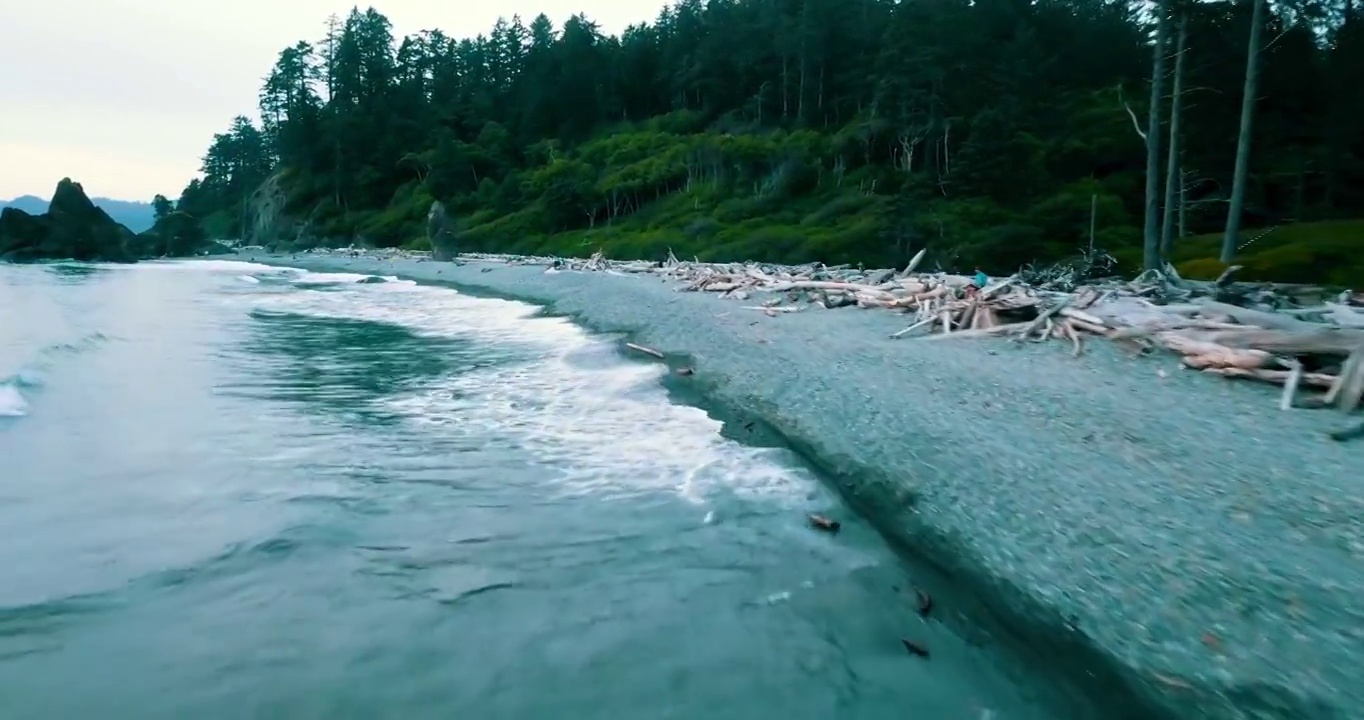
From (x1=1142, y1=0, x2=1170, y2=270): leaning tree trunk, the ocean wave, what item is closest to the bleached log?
(x1=1142, y1=0, x2=1170, y2=270): leaning tree trunk

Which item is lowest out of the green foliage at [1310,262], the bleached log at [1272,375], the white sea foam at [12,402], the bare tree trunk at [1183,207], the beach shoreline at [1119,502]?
the white sea foam at [12,402]

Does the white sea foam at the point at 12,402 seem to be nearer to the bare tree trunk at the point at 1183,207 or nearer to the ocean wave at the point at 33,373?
the ocean wave at the point at 33,373

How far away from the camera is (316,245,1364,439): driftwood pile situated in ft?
22.9

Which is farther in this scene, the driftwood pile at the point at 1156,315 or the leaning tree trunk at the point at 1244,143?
the leaning tree trunk at the point at 1244,143

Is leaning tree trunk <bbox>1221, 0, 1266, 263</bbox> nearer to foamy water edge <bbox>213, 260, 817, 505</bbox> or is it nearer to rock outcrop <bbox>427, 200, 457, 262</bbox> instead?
foamy water edge <bbox>213, 260, 817, 505</bbox>

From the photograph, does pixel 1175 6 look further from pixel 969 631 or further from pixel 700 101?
pixel 700 101

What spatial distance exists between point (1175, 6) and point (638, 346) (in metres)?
14.5

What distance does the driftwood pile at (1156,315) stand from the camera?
6.97 meters

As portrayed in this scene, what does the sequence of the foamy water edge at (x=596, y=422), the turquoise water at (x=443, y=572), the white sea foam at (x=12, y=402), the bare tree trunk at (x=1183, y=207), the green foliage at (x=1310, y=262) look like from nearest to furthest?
1. the turquoise water at (x=443, y=572)
2. the foamy water edge at (x=596, y=422)
3. the white sea foam at (x=12, y=402)
4. the green foliage at (x=1310, y=262)
5. the bare tree trunk at (x=1183, y=207)

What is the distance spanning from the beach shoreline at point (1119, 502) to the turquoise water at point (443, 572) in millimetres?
385

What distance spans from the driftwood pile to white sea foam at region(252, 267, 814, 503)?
362cm

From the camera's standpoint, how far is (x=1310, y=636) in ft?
11.4

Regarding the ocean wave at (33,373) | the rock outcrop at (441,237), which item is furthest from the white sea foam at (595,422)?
the rock outcrop at (441,237)

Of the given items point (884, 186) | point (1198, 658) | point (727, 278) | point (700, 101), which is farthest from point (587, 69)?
point (1198, 658)
